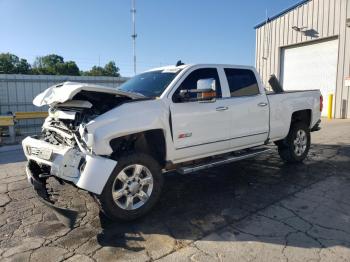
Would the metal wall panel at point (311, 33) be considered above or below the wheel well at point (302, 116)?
above

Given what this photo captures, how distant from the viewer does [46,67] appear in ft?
236

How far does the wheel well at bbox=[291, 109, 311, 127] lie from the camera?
6.95m

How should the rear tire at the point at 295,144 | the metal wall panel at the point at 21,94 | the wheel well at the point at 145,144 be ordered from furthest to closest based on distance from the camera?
the metal wall panel at the point at 21,94 < the rear tire at the point at 295,144 < the wheel well at the point at 145,144

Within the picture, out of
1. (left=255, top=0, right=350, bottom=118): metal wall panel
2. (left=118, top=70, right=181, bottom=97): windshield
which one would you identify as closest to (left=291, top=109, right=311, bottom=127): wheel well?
(left=118, top=70, right=181, bottom=97): windshield

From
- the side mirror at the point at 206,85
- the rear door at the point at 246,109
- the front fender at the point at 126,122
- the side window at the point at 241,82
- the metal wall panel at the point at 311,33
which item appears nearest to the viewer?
the front fender at the point at 126,122

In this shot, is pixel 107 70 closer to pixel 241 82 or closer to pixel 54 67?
pixel 54 67

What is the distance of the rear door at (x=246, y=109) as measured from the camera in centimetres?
541

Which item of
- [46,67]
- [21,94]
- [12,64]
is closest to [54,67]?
[46,67]

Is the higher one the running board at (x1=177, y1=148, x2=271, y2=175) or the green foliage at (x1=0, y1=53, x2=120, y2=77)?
the green foliage at (x1=0, y1=53, x2=120, y2=77)

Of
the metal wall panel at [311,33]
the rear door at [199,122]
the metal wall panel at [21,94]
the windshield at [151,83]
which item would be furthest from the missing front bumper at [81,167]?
the metal wall panel at [311,33]

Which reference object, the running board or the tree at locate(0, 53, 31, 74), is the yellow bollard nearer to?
the running board

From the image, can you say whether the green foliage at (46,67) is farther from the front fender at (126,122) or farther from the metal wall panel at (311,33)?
the front fender at (126,122)

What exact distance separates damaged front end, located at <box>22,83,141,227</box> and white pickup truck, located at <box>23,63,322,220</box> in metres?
0.01

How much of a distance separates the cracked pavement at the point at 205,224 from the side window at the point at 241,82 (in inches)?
60.7
